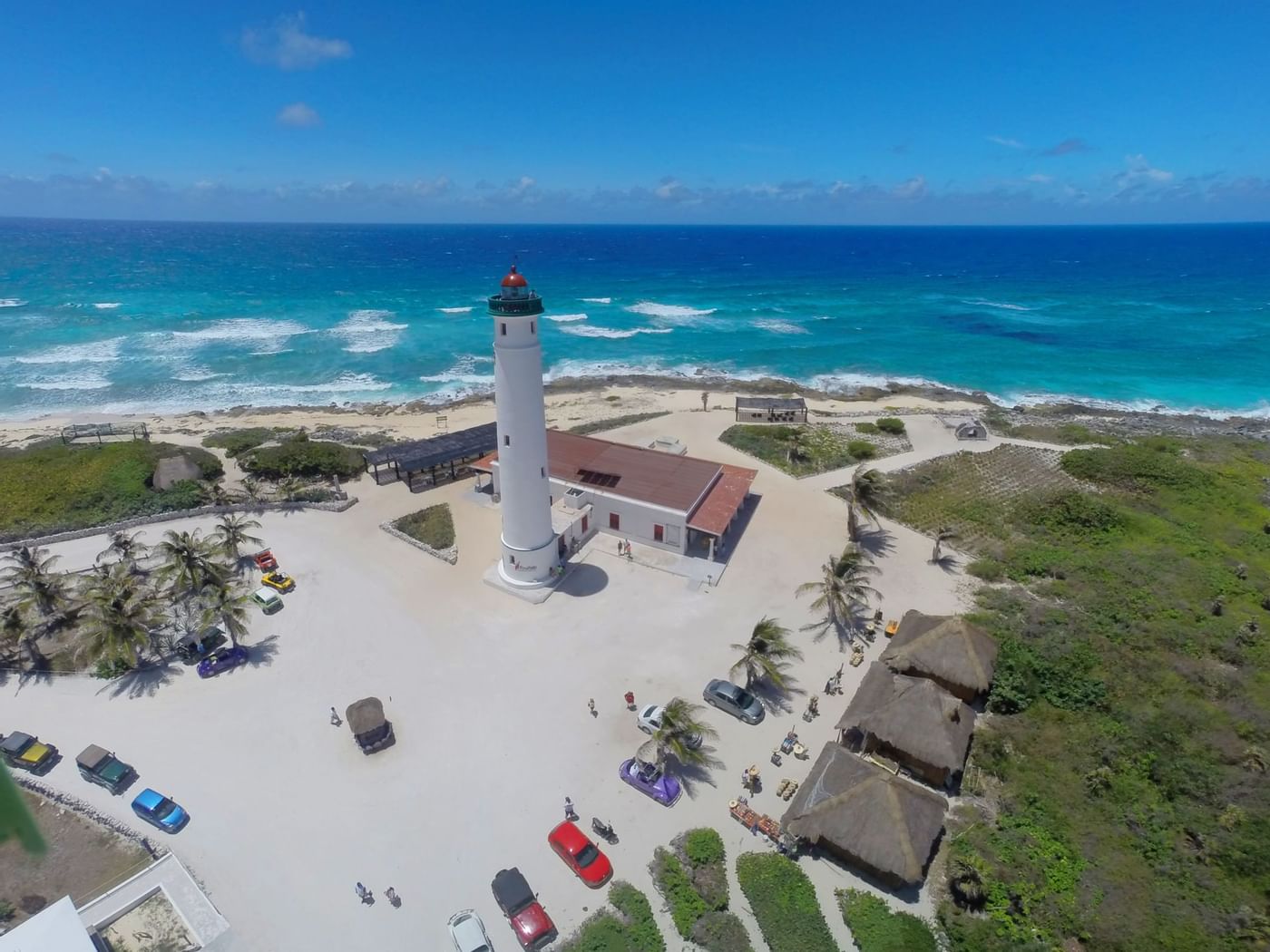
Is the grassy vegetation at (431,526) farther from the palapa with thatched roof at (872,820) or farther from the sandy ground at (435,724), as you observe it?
the palapa with thatched roof at (872,820)

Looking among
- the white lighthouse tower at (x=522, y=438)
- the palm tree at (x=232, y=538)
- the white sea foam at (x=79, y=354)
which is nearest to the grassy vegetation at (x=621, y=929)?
the white lighthouse tower at (x=522, y=438)

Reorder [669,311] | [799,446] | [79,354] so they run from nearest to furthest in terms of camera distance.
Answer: [799,446] < [79,354] < [669,311]

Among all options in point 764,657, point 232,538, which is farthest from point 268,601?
point 764,657

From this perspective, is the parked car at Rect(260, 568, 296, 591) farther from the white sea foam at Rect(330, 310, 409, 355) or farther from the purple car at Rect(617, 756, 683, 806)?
the white sea foam at Rect(330, 310, 409, 355)

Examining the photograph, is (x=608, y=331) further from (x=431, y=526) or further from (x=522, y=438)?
(x=522, y=438)

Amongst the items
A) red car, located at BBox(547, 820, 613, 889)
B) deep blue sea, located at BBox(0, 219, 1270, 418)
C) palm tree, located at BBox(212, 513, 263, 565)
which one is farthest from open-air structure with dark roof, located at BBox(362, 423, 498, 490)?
deep blue sea, located at BBox(0, 219, 1270, 418)

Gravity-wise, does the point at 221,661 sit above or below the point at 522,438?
below
